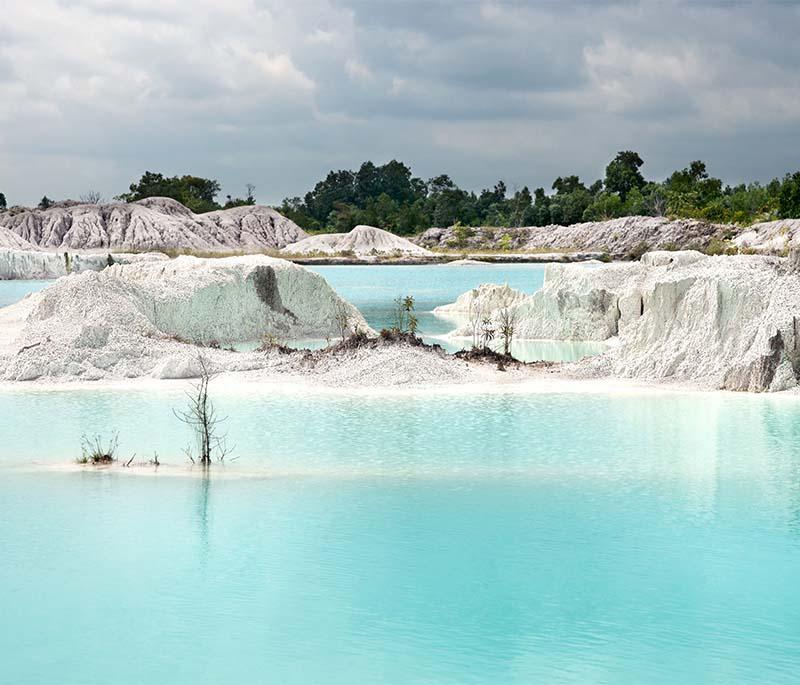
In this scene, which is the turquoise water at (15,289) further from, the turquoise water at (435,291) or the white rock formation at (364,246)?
the white rock formation at (364,246)

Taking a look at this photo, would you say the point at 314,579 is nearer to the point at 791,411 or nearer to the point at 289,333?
the point at 791,411

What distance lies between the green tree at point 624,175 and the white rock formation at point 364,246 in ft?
83.4

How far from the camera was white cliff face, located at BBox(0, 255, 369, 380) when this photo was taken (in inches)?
800

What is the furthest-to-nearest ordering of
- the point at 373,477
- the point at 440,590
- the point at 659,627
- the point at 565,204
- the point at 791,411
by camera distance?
the point at 565,204 < the point at 791,411 < the point at 373,477 < the point at 440,590 < the point at 659,627

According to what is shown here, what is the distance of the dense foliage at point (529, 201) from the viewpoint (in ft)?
350

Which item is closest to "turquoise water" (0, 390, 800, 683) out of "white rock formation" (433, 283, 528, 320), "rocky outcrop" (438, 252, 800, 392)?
"rocky outcrop" (438, 252, 800, 392)

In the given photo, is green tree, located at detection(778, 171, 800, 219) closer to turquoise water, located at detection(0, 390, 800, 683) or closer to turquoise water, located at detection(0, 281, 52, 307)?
turquoise water, located at detection(0, 281, 52, 307)

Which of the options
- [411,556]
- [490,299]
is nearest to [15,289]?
[490,299]

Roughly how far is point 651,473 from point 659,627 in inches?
196

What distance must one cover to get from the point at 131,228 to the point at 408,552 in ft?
334

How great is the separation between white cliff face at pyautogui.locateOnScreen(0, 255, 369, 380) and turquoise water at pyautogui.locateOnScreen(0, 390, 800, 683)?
174 inches

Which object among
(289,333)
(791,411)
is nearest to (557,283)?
(289,333)

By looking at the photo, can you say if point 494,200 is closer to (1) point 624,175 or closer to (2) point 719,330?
(1) point 624,175

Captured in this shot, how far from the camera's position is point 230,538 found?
414 inches
